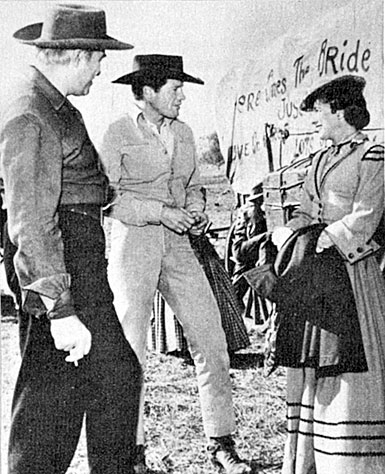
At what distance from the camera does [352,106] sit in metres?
2.54

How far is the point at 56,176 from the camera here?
7.74ft

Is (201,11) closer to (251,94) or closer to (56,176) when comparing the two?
(251,94)

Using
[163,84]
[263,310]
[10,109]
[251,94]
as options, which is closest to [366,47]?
[251,94]

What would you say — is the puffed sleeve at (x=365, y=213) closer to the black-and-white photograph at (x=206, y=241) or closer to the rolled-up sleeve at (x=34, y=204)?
the black-and-white photograph at (x=206, y=241)

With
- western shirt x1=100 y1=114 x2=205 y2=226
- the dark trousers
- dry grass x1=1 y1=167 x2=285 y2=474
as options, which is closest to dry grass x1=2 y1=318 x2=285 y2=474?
dry grass x1=1 y1=167 x2=285 y2=474

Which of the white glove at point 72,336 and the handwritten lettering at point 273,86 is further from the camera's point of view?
the handwritten lettering at point 273,86

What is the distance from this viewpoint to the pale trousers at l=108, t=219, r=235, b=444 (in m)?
2.60

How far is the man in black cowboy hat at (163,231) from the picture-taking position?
258 cm

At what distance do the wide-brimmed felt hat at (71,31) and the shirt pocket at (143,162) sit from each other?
0.28 meters

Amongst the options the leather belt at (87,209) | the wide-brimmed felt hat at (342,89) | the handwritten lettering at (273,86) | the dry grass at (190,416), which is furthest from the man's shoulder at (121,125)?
the dry grass at (190,416)

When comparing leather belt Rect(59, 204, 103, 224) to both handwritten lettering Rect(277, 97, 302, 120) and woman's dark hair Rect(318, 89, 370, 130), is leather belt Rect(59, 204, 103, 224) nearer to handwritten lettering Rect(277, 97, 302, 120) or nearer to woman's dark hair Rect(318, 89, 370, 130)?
handwritten lettering Rect(277, 97, 302, 120)

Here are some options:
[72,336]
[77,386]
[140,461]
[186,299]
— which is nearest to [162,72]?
[186,299]

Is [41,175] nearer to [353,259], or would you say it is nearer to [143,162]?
[143,162]

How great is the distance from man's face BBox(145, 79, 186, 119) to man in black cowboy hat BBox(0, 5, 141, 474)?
0.15 m
